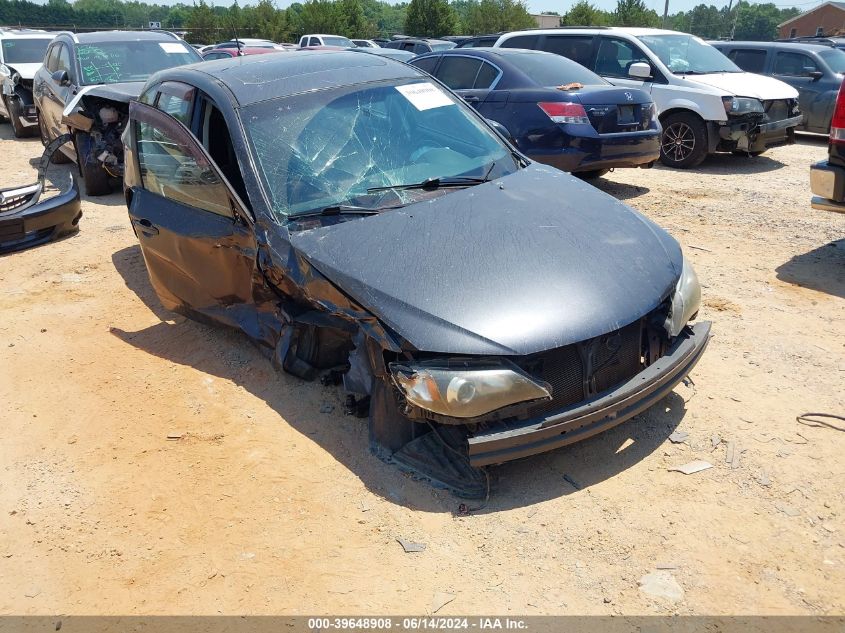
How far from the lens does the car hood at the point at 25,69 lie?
493 inches

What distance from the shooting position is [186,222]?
4406mm

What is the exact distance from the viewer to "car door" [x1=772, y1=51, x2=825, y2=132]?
464 inches

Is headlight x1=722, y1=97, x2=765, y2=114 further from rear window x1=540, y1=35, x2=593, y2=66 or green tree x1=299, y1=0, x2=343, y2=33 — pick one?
green tree x1=299, y1=0, x2=343, y2=33

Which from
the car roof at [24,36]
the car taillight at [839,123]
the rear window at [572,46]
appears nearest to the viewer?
the car taillight at [839,123]

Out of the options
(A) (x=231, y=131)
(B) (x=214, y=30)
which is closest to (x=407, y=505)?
(A) (x=231, y=131)

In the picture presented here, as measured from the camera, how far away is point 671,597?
2.61m

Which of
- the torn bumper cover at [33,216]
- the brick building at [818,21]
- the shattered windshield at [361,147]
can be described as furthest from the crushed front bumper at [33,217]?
the brick building at [818,21]

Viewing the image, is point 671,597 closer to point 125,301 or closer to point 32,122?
point 125,301

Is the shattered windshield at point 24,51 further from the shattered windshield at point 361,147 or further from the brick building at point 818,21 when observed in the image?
the brick building at point 818,21

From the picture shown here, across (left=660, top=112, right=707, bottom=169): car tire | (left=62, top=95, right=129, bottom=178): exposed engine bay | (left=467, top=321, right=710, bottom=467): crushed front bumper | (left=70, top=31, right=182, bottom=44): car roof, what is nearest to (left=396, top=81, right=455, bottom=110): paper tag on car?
(left=467, top=321, right=710, bottom=467): crushed front bumper

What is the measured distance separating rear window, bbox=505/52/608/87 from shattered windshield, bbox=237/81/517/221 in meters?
3.79

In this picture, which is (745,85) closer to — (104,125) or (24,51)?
(104,125)

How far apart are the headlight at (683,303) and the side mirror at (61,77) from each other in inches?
324

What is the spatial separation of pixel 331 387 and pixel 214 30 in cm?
3471
